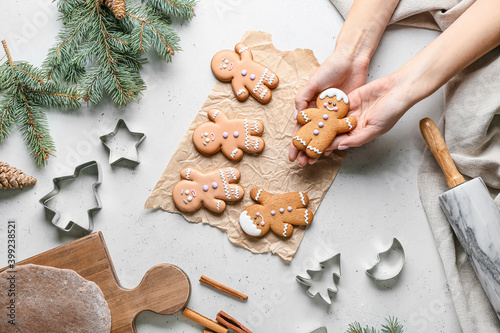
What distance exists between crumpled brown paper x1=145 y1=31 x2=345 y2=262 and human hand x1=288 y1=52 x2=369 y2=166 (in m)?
0.07

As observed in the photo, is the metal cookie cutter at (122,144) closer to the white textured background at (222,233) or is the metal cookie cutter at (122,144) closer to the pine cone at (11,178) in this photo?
the white textured background at (222,233)

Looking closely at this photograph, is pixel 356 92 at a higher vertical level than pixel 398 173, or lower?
higher

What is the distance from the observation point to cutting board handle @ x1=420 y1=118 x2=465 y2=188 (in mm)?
1398

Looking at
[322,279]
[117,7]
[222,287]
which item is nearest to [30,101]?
[117,7]

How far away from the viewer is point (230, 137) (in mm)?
1477

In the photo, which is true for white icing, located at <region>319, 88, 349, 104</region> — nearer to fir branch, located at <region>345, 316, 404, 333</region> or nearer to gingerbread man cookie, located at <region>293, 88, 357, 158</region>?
gingerbread man cookie, located at <region>293, 88, 357, 158</region>

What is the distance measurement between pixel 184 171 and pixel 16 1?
3.04ft

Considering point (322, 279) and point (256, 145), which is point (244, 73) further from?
point (322, 279)

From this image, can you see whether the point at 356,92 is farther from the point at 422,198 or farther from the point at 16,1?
the point at 16,1

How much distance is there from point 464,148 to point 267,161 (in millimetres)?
697

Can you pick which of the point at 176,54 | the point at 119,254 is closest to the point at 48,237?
the point at 119,254

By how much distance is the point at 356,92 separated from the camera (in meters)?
1.43

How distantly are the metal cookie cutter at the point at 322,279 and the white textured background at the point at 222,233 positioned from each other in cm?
5

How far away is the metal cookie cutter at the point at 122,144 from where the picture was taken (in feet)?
4.91
